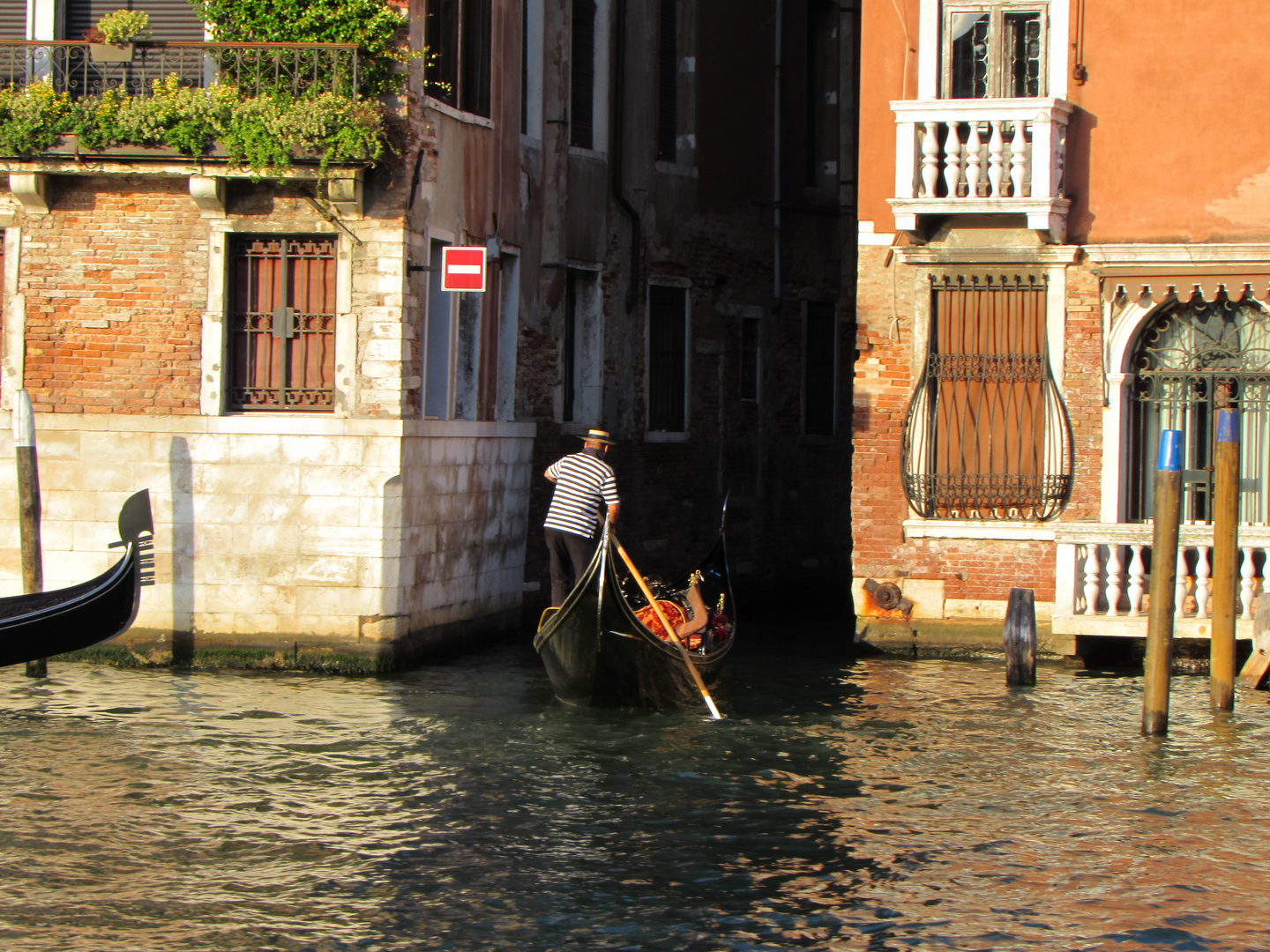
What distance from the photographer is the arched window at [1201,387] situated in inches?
416

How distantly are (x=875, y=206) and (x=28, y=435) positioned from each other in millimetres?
5351

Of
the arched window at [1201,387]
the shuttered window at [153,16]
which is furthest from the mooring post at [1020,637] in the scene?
the shuttered window at [153,16]

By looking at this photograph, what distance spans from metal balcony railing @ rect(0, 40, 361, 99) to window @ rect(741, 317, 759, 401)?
5.86 metres

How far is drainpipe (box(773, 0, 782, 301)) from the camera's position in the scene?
14867 millimetres

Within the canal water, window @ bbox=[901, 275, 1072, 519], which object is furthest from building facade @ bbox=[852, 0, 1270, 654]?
the canal water

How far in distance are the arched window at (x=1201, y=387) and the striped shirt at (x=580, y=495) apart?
3.51m

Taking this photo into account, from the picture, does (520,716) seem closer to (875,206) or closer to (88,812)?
(88,812)

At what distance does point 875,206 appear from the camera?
431 inches

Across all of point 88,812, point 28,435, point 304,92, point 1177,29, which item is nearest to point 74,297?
point 28,435

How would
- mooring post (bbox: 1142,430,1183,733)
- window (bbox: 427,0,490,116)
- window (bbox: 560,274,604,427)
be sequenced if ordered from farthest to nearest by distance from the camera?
1. window (bbox: 560,274,604,427)
2. window (bbox: 427,0,490,116)
3. mooring post (bbox: 1142,430,1183,733)

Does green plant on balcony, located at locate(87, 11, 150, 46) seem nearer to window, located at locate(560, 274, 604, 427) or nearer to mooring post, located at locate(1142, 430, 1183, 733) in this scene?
window, located at locate(560, 274, 604, 427)

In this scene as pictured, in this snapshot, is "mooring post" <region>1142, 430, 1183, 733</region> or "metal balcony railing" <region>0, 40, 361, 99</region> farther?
"metal balcony railing" <region>0, 40, 361, 99</region>

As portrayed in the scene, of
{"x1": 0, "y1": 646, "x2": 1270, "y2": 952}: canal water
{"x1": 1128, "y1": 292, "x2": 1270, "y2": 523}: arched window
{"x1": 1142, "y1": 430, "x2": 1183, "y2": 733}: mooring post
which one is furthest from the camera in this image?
{"x1": 1128, "y1": 292, "x2": 1270, "y2": 523}: arched window

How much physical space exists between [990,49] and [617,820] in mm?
6339
